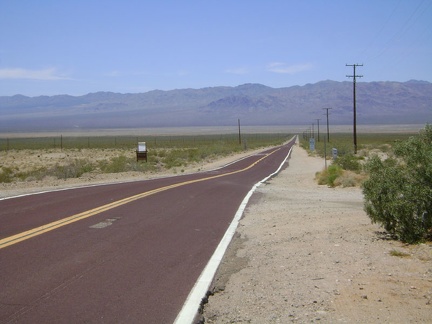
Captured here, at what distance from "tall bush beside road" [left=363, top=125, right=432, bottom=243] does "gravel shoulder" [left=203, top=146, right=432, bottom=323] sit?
1.21ft

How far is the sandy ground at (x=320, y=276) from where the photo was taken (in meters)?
6.12

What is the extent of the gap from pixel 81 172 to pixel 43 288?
26.8 metres

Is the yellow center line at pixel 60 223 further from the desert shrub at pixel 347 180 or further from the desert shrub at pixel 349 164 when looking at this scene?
the desert shrub at pixel 349 164

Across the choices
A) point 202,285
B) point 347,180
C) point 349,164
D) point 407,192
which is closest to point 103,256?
point 202,285

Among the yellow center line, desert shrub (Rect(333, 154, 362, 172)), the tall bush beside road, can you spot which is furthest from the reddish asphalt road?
desert shrub (Rect(333, 154, 362, 172))

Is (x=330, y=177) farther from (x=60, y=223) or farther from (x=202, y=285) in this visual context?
(x=202, y=285)

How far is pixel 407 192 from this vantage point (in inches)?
369

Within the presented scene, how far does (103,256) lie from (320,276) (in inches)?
135

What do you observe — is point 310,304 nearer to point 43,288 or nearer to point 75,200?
point 43,288

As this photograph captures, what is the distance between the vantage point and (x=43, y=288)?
7.08 m

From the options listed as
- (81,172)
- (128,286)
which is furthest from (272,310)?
(81,172)

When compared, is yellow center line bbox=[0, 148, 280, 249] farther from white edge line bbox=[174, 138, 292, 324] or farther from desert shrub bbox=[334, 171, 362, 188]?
desert shrub bbox=[334, 171, 362, 188]

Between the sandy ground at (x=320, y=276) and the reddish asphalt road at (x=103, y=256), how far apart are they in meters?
0.60

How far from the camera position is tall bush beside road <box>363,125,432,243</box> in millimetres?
9305
